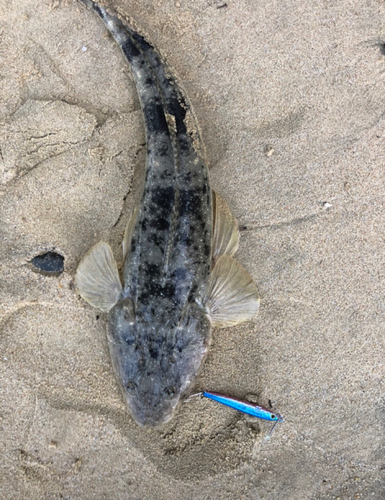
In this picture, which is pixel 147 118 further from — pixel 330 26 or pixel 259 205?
pixel 330 26

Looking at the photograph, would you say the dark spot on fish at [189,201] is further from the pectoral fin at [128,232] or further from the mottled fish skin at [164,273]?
the pectoral fin at [128,232]

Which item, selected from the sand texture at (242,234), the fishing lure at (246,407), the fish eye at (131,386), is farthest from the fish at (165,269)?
the fishing lure at (246,407)

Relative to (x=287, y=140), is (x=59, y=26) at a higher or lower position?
higher

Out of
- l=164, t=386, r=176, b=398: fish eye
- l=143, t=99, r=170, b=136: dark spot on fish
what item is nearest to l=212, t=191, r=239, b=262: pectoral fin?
l=143, t=99, r=170, b=136: dark spot on fish

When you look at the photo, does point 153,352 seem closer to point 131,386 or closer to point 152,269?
point 131,386

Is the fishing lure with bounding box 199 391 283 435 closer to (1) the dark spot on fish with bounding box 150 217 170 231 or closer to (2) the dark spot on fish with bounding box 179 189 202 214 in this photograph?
(1) the dark spot on fish with bounding box 150 217 170 231

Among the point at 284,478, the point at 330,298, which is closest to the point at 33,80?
the point at 330,298
